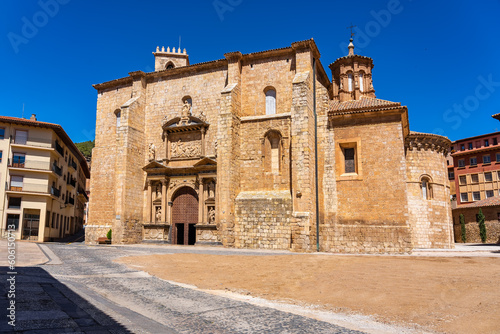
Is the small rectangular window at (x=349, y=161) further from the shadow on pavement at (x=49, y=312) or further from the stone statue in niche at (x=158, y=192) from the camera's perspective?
the shadow on pavement at (x=49, y=312)

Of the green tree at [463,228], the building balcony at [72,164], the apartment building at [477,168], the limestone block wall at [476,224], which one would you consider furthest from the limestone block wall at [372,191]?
the building balcony at [72,164]

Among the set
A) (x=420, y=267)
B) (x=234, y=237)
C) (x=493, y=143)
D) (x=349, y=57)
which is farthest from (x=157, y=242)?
(x=493, y=143)

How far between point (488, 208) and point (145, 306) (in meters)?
35.3

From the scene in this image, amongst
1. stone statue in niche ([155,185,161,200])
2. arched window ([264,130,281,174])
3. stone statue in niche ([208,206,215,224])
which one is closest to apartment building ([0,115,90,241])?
stone statue in niche ([155,185,161,200])

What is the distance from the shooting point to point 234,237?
64.0ft

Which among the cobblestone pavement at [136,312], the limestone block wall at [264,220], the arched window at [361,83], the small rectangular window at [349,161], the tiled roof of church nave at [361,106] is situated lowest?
the cobblestone pavement at [136,312]

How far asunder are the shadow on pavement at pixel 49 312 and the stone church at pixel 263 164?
12.9m

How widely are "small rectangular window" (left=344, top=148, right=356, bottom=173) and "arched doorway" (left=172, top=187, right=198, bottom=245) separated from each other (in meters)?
8.98

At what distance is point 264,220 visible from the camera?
19.3 metres

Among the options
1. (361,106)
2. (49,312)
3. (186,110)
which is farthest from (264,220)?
(49,312)

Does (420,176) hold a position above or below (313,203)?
above

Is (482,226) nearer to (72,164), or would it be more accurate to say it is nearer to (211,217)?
(211,217)

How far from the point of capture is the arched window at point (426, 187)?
72.0 ft

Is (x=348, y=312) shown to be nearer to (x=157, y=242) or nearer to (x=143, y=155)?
(x=157, y=242)
